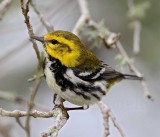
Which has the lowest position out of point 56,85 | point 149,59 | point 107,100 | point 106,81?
point 107,100

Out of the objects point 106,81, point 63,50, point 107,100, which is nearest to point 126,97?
point 107,100

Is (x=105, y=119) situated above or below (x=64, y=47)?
below

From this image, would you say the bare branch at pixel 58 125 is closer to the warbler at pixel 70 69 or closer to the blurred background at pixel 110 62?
the warbler at pixel 70 69

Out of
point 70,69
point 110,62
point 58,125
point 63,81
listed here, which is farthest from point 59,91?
point 110,62

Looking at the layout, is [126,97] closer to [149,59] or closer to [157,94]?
[157,94]

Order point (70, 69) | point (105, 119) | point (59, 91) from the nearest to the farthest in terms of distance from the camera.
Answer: point (105, 119)
point (59, 91)
point (70, 69)

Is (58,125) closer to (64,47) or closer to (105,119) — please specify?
(105,119)

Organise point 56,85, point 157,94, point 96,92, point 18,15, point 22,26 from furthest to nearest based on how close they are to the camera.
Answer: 1. point 157,94
2. point 18,15
3. point 22,26
4. point 96,92
5. point 56,85

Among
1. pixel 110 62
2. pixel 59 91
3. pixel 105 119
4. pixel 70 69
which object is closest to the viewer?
pixel 105 119

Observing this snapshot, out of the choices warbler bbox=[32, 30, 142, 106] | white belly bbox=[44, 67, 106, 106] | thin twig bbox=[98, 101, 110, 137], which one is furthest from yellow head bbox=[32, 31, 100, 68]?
thin twig bbox=[98, 101, 110, 137]
